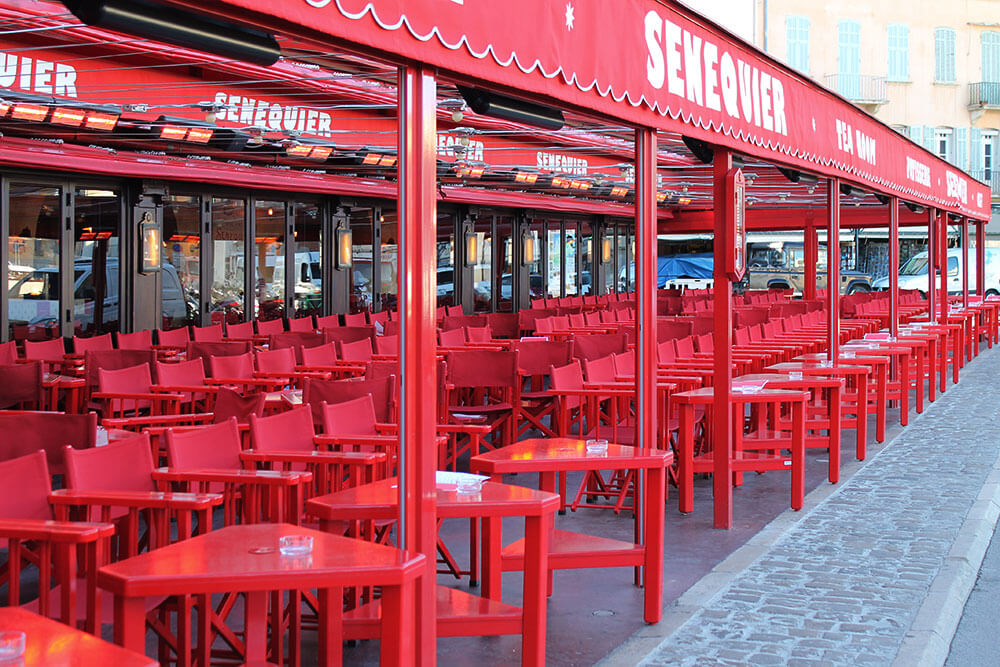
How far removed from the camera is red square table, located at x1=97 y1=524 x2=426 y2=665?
9.15 feet

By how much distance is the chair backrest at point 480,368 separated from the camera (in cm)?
881

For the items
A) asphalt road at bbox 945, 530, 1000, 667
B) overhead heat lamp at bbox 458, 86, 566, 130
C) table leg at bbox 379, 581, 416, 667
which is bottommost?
asphalt road at bbox 945, 530, 1000, 667

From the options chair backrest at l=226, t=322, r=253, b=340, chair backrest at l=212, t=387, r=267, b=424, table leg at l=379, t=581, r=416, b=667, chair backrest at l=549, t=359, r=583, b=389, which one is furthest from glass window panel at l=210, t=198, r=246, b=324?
table leg at l=379, t=581, r=416, b=667

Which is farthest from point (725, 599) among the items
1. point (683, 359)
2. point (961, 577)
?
point (683, 359)

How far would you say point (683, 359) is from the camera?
969 cm

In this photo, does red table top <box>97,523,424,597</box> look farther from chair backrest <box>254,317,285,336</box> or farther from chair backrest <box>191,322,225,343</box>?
chair backrest <box>254,317,285,336</box>

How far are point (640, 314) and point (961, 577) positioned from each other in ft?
Result: 6.72

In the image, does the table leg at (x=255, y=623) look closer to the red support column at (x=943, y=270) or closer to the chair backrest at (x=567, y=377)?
the chair backrest at (x=567, y=377)

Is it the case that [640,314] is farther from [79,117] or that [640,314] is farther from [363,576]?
[79,117]

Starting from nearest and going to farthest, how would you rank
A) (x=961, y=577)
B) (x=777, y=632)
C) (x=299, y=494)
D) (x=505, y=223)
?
(x=299, y=494), (x=777, y=632), (x=961, y=577), (x=505, y=223)

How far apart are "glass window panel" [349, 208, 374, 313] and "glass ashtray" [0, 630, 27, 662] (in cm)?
1553

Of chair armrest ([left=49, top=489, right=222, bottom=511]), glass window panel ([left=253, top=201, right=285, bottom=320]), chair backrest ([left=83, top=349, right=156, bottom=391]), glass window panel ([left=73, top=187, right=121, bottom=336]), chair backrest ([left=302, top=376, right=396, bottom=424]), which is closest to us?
chair armrest ([left=49, top=489, right=222, bottom=511])

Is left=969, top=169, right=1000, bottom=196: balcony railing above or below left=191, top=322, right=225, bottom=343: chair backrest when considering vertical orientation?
above

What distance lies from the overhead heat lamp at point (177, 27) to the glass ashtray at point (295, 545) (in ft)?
4.74
